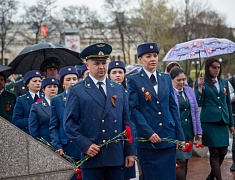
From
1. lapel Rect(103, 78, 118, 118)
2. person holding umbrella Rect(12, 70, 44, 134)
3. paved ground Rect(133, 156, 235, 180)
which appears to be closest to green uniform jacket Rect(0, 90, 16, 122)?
person holding umbrella Rect(12, 70, 44, 134)

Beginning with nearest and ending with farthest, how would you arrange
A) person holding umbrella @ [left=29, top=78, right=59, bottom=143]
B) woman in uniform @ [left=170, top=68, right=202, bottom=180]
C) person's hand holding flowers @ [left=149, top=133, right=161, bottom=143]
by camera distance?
person's hand holding flowers @ [left=149, top=133, right=161, bottom=143] < person holding umbrella @ [left=29, top=78, right=59, bottom=143] < woman in uniform @ [left=170, top=68, right=202, bottom=180]

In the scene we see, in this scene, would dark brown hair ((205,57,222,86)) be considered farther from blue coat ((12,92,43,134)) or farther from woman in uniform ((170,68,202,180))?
blue coat ((12,92,43,134))

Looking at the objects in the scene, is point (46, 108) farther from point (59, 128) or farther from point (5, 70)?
point (5, 70)

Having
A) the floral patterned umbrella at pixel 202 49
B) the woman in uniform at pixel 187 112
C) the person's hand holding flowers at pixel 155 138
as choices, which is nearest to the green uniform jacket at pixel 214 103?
the woman in uniform at pixel 187 112

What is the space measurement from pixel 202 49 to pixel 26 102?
10.2 ft

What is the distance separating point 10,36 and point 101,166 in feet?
158

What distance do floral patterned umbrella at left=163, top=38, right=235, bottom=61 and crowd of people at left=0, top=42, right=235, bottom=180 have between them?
1.96 feet

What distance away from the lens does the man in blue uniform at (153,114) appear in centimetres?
534

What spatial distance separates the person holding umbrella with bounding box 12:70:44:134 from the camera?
682 cm

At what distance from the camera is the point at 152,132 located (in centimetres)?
520

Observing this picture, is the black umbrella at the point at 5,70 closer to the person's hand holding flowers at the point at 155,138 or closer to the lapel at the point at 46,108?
the lapel at the point at 46,108

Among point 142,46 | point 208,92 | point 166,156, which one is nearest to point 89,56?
point 142,46

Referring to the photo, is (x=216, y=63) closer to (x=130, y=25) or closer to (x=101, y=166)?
(x=101, y=166)

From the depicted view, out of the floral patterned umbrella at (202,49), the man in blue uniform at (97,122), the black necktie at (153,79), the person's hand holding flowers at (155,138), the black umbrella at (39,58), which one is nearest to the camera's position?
the man in blue uniform at (97,122)
